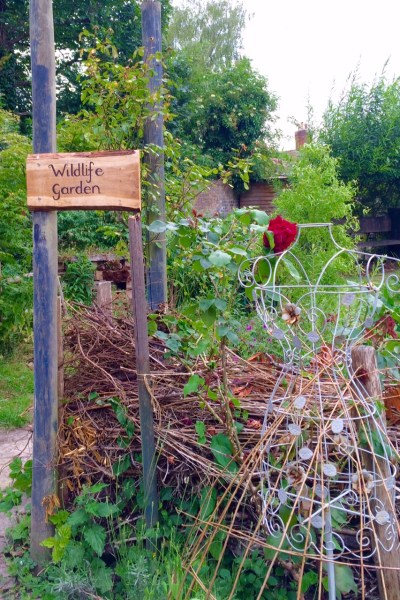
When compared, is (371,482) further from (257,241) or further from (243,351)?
(243,351)

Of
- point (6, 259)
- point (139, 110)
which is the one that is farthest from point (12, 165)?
point (139, 110)

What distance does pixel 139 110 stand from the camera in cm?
400

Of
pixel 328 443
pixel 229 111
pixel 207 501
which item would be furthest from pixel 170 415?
pixel 229 111

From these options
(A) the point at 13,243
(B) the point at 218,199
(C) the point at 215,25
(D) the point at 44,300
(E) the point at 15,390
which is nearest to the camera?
(D) the point at 44,300

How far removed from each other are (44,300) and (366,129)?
36.0ft

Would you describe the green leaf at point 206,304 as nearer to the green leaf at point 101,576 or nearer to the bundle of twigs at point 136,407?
the bundle of twigs at point 136,407

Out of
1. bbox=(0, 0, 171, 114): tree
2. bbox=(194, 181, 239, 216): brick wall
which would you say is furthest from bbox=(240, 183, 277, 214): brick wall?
bbox=(0, 0, 171, 114): tree

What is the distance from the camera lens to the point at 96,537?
103 inches

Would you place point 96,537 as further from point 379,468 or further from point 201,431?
point 379,468

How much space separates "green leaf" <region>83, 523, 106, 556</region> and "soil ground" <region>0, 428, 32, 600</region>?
39cm

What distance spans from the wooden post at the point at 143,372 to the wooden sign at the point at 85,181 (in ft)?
0.43

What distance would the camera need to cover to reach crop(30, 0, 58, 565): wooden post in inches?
104

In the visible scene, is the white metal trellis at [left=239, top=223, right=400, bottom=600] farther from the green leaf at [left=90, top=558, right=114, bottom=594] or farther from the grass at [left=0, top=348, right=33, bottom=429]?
the grass at [left=0, top=348, right=33, bottom=429]

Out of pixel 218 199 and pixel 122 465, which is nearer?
pixel 122 465
